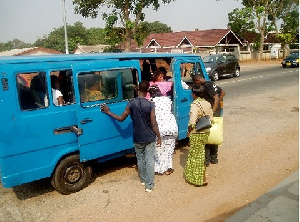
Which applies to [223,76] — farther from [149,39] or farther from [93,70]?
[149,39]

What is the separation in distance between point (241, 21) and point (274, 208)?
38386 millimetres

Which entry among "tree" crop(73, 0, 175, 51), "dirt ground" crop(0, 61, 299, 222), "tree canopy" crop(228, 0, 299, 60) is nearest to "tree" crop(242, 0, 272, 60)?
"tree canopy" crop(228, 0, 299, 60)

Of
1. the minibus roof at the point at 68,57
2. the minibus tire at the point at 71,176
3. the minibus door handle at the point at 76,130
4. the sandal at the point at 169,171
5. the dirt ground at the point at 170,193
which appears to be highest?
the minibus roof at the point at 68,57

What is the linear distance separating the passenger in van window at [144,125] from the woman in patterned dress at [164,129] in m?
0.46

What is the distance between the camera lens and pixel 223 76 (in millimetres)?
22422

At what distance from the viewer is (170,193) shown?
4957 millimetres

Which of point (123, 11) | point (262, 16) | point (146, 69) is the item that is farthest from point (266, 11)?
point (146, 69)

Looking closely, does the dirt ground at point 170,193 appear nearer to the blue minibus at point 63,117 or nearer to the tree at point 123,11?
the blue minibus at point 63,117

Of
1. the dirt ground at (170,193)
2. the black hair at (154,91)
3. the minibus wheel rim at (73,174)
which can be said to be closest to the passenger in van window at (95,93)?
the black hair at (154,91)

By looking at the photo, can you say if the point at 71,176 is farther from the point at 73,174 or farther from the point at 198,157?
the point at 198,157

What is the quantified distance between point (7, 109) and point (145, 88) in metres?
2.00

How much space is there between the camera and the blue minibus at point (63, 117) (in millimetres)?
4320

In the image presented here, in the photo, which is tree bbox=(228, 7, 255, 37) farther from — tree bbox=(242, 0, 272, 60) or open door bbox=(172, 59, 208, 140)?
open door bbox=(172, 59, 208, 140)

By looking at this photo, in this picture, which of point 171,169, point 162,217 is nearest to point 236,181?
point 171,169
